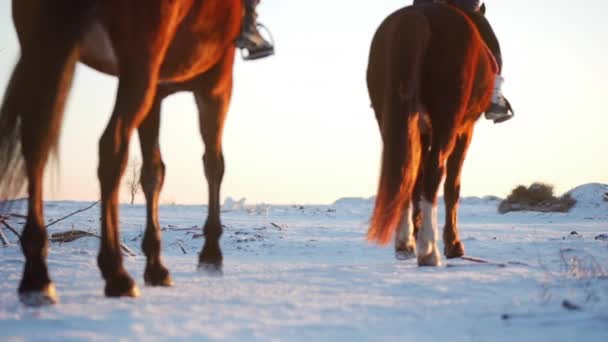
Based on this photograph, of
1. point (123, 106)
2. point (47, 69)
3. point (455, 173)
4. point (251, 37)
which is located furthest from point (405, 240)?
point (47, 69)

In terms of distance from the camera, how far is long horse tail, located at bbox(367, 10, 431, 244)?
145 inches

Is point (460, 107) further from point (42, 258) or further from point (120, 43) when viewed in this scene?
point (42, 258)

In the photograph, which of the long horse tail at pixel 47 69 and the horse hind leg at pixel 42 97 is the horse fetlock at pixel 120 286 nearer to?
the horse hind leg at pixel 42 97

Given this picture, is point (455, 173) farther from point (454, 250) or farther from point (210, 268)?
point (210, 268)

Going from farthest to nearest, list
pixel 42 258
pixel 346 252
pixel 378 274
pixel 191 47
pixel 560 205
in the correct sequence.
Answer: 1. pixel 560 205
2. pixel 346 252
3. pixel 378 274
4. pixel 191 47
5. pixel 42 258

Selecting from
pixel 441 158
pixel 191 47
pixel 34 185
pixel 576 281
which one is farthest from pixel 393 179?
pixel 34 185

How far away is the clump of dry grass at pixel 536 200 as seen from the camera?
15.0 meters

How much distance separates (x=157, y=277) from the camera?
290 centimetres

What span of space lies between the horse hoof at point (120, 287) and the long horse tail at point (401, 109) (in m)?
1.71

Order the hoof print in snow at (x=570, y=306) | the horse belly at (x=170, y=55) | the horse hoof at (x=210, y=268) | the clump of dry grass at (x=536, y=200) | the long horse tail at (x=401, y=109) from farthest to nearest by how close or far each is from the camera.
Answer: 1. the clump of dry grass at (x=536, y=200)
2. the long horse tail at (x=401, y=109)
3. the horse hoof at (x=210, y=268)
4. the horse belly at (x=170, y=55)
5. the hoof print in snow at (x=570, y=306)

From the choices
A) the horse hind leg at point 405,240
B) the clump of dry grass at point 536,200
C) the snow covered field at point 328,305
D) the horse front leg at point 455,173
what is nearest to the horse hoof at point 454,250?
the horse front leg at point 455,173

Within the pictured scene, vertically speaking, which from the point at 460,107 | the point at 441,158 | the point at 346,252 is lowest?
the point at 346,252

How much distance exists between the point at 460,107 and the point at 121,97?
2.37 metres

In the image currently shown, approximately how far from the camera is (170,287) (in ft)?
9.13
